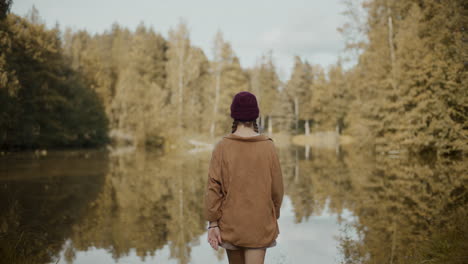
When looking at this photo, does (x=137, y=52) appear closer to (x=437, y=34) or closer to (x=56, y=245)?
(x=437, y=34)

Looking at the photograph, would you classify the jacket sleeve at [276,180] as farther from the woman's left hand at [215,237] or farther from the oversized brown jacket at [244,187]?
the woman's left hand at [215,237]

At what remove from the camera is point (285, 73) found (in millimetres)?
71938

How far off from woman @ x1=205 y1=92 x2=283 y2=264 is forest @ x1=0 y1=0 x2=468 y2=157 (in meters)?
10.7

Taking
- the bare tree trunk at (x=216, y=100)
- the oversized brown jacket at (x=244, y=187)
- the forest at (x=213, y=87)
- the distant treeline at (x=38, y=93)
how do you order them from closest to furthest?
the oversized brown jacket at (x=244, y=187) < the forest at (x=213, y=87) < the distant treeline at (x=38, y=93) < the bare tree trunk at (x=216, y=100)

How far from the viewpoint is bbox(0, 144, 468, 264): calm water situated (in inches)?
249

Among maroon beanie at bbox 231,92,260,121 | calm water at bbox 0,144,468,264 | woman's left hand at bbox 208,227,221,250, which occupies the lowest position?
calm water at bbox 0,144,468,264

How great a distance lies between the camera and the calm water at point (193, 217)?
633cm

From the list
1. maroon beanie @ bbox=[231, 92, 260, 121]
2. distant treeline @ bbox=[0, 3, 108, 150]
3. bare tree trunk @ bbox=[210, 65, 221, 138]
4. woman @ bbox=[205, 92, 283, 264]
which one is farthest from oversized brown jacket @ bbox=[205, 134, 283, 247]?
bare tree trunk @ bbox=[210, 65, 221, 138]

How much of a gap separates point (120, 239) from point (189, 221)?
186cm

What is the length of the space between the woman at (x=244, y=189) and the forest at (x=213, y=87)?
35.3 ft

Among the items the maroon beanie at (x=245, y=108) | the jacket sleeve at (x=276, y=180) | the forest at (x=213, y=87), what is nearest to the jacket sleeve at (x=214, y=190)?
the maroon beanie at (x=245, y=108)

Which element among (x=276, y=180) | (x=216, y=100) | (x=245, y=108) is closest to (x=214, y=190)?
(x=276, y=180)

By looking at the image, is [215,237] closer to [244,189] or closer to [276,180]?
[244,189]

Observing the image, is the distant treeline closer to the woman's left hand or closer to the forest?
the forest
